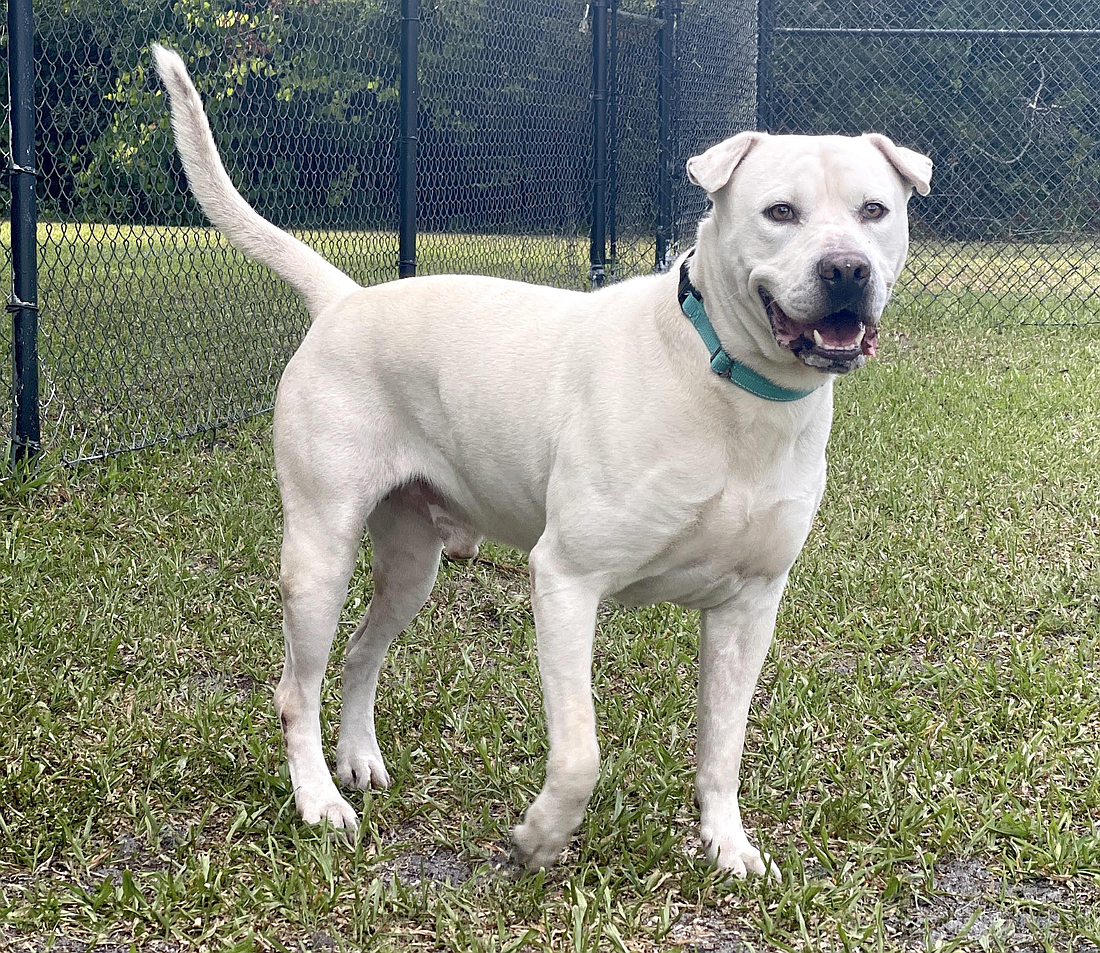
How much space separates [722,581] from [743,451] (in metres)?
0.26

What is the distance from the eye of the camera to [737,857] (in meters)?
2.57

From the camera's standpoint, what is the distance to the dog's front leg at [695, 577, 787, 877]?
8.62 ft

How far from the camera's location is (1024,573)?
14.1 ft

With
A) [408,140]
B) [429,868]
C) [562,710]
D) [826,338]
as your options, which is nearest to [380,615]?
[429,868]

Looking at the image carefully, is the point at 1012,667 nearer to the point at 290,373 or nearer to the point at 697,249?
the point at 697,249

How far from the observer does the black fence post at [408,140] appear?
586 cm

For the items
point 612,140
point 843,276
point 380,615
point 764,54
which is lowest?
point 380,615

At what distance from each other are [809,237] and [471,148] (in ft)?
19.2

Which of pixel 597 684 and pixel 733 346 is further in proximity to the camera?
pixel 597 684

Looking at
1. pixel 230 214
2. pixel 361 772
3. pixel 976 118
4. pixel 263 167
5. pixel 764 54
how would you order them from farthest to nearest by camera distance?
pixel 976 118, pixel 764 54, pixel 263 167, pixel 230 214, pixel 361 772

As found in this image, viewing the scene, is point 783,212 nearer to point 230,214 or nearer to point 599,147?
point 230,214

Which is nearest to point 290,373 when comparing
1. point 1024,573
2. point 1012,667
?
point 1012,667

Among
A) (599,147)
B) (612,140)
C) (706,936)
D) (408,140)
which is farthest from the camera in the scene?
(612,140)

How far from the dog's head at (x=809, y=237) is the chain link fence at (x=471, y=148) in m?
3.20
